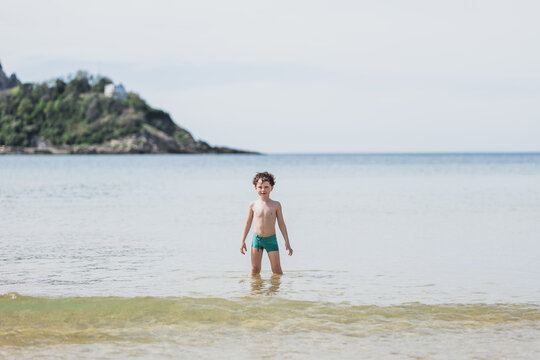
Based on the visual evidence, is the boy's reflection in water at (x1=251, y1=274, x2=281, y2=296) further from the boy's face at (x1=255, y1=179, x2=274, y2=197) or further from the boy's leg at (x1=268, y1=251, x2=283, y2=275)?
the boy's face at (x1=255, y1=179, x2=274, y2=197)

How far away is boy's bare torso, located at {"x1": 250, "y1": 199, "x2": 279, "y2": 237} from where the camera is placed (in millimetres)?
10125

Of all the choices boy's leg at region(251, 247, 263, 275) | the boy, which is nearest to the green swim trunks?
the boy

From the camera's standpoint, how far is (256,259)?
10609mm

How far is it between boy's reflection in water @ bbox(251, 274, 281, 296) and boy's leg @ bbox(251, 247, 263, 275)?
90mm

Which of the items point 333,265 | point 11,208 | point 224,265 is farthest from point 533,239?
point 11,208

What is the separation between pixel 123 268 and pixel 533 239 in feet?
33.9

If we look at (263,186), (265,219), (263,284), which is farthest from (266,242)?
(263,186)

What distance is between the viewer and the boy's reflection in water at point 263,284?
946cm

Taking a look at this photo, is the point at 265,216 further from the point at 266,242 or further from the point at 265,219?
the point at 266,242

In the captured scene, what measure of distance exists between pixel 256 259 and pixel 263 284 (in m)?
0.62

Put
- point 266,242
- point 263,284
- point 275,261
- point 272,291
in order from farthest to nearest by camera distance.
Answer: point 275,261 < point 266,242 < point 263,284 < point 272,291

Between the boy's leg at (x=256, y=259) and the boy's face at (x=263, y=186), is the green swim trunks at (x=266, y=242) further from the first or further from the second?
the boy's face at (x=263, y=186)

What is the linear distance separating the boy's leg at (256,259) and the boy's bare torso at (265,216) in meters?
0.40

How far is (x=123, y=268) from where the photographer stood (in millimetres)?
11703
